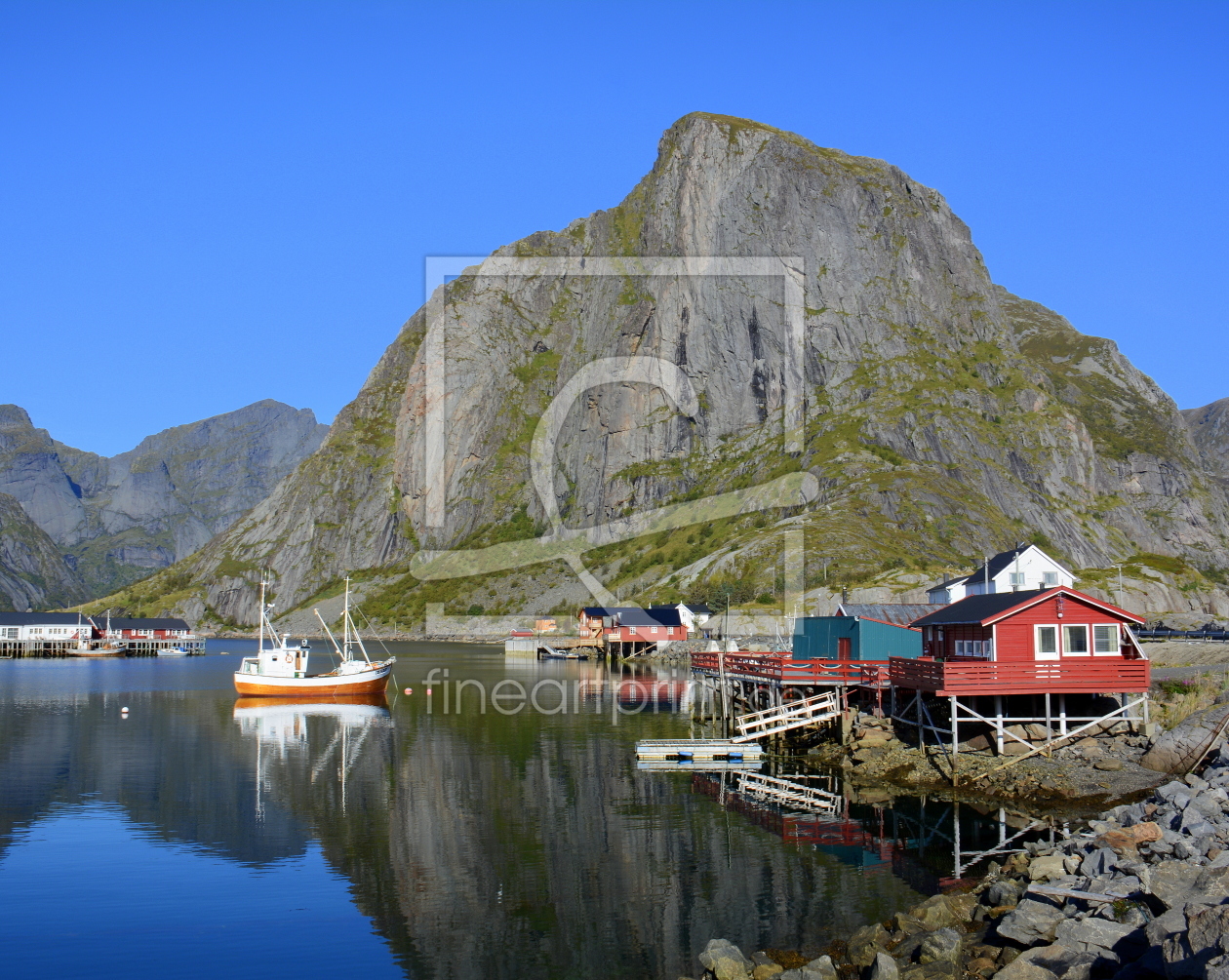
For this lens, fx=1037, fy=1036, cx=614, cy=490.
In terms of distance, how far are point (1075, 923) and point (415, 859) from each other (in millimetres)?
21737

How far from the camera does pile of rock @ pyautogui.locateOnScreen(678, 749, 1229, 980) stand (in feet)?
63.0

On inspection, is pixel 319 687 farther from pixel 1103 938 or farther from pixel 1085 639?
pixel 1103 938

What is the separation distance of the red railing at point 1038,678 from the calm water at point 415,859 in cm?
585

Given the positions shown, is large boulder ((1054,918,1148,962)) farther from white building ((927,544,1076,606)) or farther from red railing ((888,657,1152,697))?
white building ((927,544,1076,606))

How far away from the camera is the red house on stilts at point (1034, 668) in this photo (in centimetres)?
4569

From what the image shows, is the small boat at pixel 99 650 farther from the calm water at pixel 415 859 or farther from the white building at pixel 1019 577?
the white building at pixel 1019 577

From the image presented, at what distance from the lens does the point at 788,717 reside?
57.6m

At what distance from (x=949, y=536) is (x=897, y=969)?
14860cm

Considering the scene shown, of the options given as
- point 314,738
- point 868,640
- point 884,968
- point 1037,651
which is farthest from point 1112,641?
point 314,738

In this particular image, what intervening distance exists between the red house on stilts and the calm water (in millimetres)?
6481

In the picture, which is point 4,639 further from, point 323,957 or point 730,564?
point 323,957

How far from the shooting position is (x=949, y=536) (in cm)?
16375

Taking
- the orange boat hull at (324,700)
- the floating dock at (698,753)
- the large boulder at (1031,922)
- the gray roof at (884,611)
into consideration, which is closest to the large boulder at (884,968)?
the large boulder at (1031,922)

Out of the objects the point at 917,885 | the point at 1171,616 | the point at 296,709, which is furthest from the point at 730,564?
the point at 917,885
